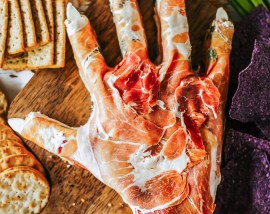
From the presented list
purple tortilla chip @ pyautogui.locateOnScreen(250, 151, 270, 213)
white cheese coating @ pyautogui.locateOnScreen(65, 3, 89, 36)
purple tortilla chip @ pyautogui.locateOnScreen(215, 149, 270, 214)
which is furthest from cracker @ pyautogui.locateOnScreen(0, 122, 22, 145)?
purple tortilla chip @ pyautogui.locateOnScreen(250, 151, 270, 213)

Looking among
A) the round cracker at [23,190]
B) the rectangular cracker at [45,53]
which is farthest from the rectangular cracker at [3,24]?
the round cracker at [23,190]

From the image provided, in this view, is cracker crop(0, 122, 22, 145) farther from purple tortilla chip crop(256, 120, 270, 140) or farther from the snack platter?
purple tortilla chip crop(256, 120, 270, 140)

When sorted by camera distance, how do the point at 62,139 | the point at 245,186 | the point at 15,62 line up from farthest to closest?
the point at 15,62
the point at 245,186
the point at 62,139

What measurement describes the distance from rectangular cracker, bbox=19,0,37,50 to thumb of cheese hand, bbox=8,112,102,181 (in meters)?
0.37

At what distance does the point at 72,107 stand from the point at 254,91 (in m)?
0.92

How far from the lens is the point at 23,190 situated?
2.76 metres

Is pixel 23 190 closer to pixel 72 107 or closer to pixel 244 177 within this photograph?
pixel 72 107

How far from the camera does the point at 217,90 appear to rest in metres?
2.61

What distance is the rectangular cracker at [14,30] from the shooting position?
2.76 m

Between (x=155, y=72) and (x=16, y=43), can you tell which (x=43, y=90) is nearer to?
(x=16, y=43)

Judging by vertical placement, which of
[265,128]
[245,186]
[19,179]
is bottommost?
[245,186]

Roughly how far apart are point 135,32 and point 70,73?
42 cm

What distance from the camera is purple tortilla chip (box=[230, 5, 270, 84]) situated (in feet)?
9.32

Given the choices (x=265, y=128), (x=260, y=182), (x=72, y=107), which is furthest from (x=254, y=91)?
(x=72, y=107)
